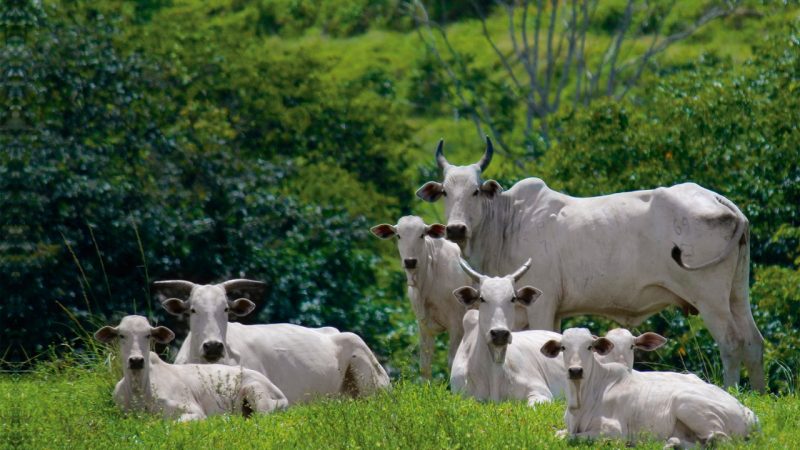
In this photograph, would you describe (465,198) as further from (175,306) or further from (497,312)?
(175,306)

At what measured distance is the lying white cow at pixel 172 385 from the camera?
→ 1314 cm

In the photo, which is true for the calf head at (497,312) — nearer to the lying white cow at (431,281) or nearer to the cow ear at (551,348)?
the cow ear at (551,348)

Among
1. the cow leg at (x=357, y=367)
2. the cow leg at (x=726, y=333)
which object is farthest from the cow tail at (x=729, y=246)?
the cow leg at (x=357, y=367)

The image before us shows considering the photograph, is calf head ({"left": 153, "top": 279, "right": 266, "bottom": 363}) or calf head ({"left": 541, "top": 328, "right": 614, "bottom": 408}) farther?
calf head ({"left": 153, "top": 279, "right": 266, "bottom": 363})

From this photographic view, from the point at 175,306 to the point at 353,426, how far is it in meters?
3.07

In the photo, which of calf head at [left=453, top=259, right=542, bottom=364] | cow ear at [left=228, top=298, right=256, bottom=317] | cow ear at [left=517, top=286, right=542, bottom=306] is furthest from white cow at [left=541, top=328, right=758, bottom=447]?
cow ear at [left=228, top=298, right=256, bottom=317]

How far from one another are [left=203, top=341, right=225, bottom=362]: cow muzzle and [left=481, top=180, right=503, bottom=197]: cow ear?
11.4ft

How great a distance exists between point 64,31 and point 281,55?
17.1 meters

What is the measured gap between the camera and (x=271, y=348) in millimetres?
14703

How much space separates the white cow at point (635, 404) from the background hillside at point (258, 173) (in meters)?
3.54

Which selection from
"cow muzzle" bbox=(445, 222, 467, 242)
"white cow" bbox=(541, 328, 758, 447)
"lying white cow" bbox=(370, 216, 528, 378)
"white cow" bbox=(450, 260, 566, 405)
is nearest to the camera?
"white cow" bbox=(541, 328, 758, 447)

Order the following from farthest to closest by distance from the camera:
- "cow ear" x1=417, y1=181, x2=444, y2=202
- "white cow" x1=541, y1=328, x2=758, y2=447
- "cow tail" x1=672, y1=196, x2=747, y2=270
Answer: "cow ear" x1=417, y1=181, x2=444, y2=202 → "cow tail" x1=672, y1=196, x2=747, y2=270 → "white cow" x1=541, y1=328, x2=758, y2=447

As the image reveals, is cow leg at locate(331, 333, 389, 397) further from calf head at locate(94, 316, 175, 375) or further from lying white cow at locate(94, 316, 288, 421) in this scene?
calf head at locate(94, 316, 175, 375)

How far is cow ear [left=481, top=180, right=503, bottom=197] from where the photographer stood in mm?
16016
